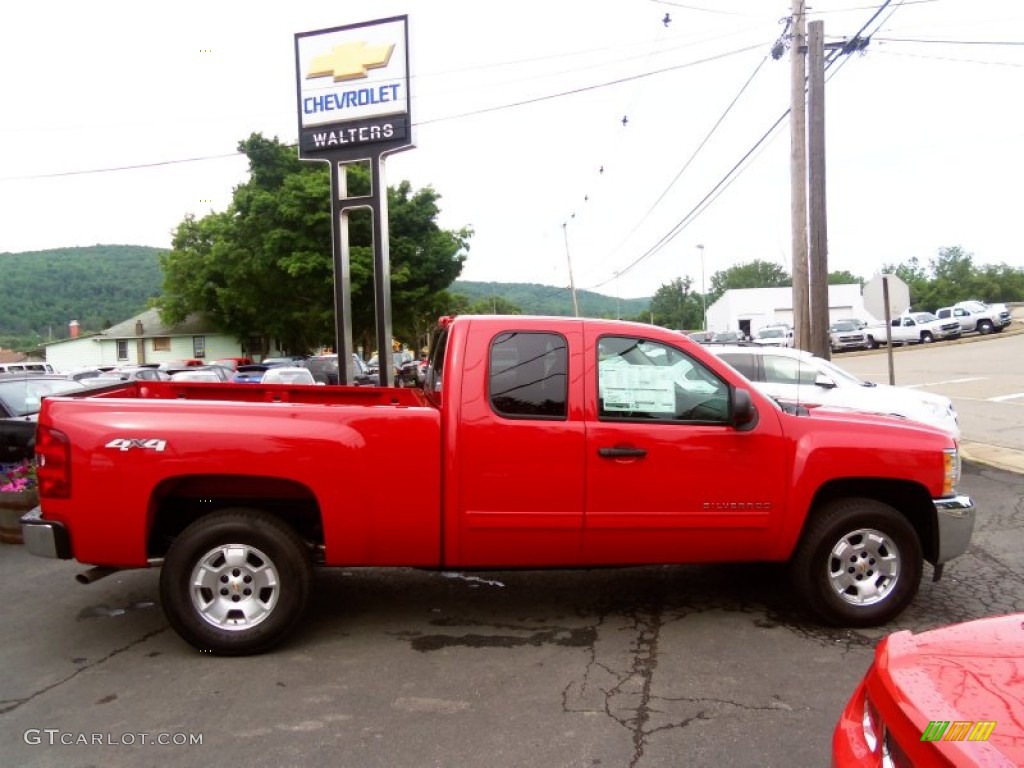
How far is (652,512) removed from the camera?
14.8 ft

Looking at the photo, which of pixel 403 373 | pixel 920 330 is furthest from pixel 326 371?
pixel 920 330

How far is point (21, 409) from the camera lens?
8531 mm

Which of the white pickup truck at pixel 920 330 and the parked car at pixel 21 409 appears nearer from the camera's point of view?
the parked car at pixel 21 409

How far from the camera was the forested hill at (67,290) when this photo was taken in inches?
2908

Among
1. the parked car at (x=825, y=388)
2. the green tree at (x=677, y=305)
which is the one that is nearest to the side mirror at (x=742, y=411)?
the parked car at (x=825, y=388)

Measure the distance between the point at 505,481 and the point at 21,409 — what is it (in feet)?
22.1

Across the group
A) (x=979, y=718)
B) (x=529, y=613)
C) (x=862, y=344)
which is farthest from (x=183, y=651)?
(x=862, y=344)

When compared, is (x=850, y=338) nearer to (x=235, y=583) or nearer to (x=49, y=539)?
(x=235, y=583)

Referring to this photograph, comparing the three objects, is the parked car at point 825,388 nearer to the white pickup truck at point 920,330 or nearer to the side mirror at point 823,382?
the side mirror at point 823,382

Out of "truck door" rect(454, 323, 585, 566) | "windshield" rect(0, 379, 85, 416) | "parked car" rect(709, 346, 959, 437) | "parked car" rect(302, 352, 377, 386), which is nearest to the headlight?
"truck door" rect(454, 323, 585, 566)

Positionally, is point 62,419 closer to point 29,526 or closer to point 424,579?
point 29,526

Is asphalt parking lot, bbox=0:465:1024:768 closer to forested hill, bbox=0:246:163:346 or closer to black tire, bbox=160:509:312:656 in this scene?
black tire, bbox=160:509:312:656

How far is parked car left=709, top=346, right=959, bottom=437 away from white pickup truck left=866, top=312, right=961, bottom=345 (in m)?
33.5

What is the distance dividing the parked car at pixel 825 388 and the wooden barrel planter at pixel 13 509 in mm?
7773
